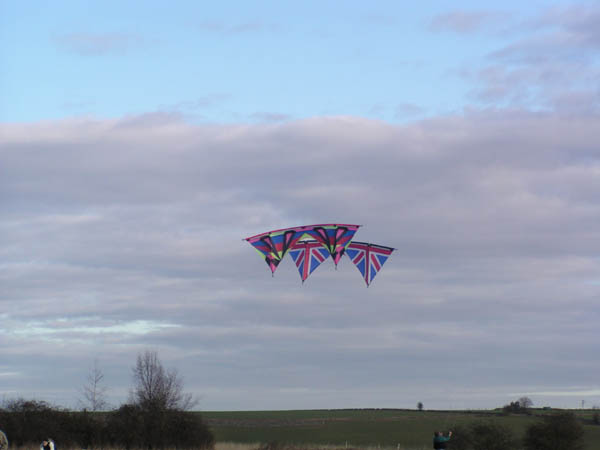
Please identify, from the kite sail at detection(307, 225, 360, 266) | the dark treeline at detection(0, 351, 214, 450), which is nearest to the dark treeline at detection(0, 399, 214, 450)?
the dark treeline at detection(0, 351, 214, 450)

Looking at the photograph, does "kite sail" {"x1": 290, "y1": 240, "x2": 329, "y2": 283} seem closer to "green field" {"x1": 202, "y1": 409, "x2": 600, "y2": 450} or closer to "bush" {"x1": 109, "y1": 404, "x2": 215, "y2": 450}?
"bush" {"x1": 109, "y1": 404, "x2": 215, "y2": 450}

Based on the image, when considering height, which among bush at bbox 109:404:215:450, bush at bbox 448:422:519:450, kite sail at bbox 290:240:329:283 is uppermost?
kite sail at bbox 290:240:329:283

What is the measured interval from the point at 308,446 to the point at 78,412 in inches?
727

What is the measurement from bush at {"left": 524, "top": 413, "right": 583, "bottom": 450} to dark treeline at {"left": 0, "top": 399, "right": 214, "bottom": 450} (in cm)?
3108

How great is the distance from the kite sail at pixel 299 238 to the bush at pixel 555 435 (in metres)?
47.1

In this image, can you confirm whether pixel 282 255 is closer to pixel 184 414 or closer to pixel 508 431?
pixel 184 414

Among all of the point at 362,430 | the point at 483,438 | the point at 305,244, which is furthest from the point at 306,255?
the point at 362,430

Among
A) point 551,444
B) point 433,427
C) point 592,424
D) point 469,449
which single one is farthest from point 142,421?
point 592,424

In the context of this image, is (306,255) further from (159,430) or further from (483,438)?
(483,438)

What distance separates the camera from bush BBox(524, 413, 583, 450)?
240 feet

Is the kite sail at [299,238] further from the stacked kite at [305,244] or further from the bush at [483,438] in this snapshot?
the bush at [483,438]

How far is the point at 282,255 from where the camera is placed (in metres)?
32.1

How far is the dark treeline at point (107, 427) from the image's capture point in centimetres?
5356

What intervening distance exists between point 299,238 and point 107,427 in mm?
29914
